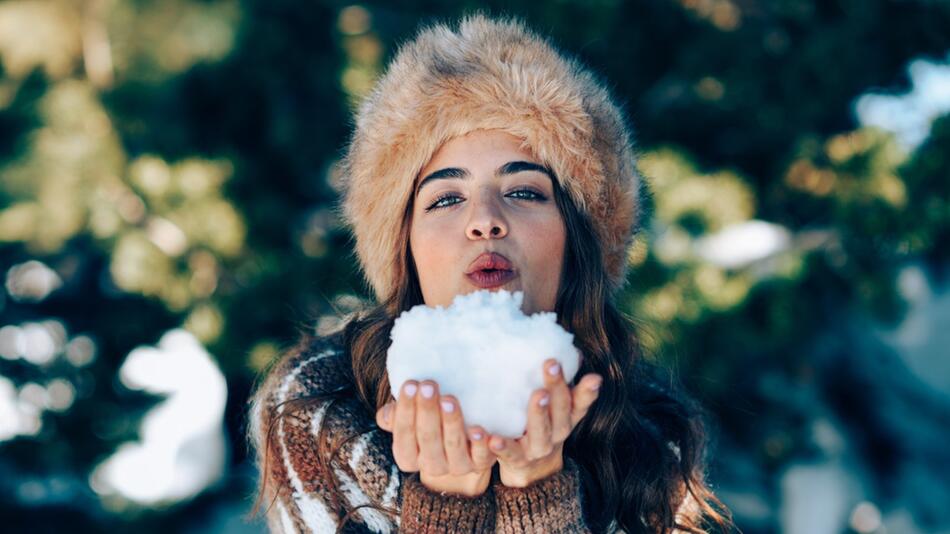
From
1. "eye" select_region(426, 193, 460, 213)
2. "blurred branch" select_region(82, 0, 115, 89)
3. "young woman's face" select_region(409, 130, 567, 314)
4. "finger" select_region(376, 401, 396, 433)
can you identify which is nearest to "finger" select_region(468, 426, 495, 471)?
"finger" select_region(376, 401, 396, 433)

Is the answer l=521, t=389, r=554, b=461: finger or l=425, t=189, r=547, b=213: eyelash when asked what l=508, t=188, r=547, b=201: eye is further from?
l=521, t=389, r=554, b=461: finger

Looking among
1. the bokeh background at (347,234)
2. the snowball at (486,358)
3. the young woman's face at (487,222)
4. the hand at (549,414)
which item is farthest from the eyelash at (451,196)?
the bokeh background at (347,234)

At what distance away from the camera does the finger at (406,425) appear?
1041 millimetres

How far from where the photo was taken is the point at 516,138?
144cm

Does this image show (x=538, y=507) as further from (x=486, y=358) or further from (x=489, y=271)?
(x=489, y=271)

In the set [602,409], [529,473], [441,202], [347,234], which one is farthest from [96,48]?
[529,473]

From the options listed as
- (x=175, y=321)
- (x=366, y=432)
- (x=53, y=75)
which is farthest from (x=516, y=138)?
(x=53, y=75)

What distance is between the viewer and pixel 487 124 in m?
1.43

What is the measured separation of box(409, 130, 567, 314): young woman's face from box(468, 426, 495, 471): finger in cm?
31

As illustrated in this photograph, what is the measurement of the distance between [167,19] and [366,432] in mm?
1715

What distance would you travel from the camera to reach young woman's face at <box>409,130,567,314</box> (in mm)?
1326

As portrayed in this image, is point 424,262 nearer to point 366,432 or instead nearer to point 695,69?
point 366,432

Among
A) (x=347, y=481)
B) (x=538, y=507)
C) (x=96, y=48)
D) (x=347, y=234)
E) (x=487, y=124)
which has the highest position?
(x=96, y=48)

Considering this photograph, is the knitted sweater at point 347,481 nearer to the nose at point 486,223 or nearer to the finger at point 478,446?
the finger at point 478,446
